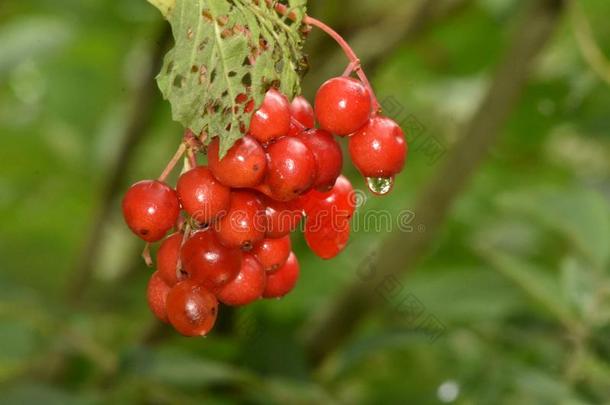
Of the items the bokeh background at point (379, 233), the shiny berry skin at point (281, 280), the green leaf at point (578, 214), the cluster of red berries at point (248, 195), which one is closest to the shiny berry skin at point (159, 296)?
the cluster of red berries at point (248, 195)

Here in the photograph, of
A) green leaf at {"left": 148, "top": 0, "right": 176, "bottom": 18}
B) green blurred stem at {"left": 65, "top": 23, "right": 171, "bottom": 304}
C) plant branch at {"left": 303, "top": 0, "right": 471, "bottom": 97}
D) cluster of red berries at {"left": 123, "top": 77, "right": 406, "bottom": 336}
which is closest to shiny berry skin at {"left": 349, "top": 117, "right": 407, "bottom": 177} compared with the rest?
cluster of red berries at {"left": 123, "top": 77, "right": 406, "bottom": 336}

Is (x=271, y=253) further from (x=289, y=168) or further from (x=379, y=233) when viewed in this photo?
(x=379, y=233)

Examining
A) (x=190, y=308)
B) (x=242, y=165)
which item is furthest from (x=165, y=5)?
(x=190, y=308)

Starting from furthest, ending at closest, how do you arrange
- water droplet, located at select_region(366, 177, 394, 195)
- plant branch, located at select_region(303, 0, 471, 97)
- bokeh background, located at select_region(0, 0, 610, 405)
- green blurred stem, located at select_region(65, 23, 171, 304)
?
green blurred stem, located at select_region(65, 23, 171, 304)
plant branch, located at select_region(303, 0, 471, 97)
bokeh background, located at select_region(0, 0, 610, 405)
water droplet, located at select_region(366, 177, 394, 195)

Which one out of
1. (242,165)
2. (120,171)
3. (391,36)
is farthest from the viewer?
(120,171)

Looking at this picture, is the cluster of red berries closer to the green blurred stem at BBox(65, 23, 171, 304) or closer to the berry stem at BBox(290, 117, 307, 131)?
the berry stem at BBox(290, 117, 307, 131)

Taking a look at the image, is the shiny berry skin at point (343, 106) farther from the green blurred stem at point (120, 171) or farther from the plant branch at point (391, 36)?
the green blurred stem at point (120, 171)
